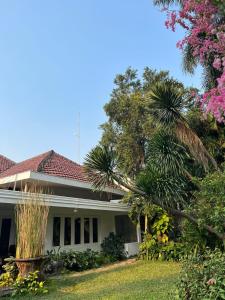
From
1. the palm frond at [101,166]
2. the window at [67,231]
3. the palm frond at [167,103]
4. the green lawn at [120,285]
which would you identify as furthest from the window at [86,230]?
the palm frond at [167,103]

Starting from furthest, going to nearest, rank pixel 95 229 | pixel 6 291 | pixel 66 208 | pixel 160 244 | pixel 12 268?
pixel 95 229
pixel 160 244
pixel 66 208
pixel 12 268
pixel 6 291

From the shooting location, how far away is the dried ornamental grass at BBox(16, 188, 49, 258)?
9.59 metres

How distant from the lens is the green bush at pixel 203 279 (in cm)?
437

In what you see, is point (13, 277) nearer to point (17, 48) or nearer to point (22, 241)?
point (22, 241)

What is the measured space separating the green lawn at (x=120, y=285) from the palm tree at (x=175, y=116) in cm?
487

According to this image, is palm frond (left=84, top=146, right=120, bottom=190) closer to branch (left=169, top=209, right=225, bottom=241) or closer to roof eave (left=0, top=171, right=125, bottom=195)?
roof eave (left=0, top=171, right=125, bottom=195)

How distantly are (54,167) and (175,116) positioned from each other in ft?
23.5

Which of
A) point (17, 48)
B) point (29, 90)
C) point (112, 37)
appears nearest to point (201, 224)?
point (112, 37)

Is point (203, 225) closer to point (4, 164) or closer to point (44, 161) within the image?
point (44, 161)

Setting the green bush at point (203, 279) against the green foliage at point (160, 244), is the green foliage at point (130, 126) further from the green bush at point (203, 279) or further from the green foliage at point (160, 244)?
the green bush at point (203, 279)

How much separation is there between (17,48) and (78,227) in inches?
359

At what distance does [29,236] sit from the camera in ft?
31.6

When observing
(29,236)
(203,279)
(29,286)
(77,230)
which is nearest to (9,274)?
(29,286)

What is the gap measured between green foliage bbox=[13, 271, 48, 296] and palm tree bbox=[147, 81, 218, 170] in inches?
302
